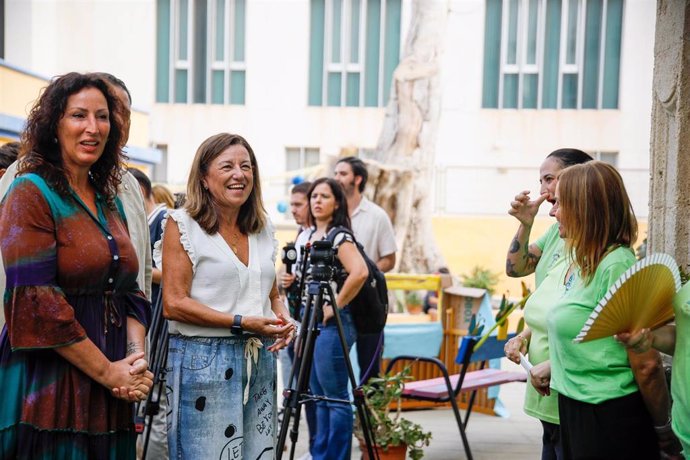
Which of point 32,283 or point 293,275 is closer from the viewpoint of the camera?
point 32,283

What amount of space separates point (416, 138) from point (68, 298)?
40.9ft

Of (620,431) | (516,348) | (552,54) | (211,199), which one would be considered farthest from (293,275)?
(552,54)

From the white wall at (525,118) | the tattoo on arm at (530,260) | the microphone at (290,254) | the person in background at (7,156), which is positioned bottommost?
the microphone at (290,254)

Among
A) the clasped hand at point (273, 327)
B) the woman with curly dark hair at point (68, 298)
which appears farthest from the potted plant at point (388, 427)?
the woman with curly dark hair at point (68, 298)

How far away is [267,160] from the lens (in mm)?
21406

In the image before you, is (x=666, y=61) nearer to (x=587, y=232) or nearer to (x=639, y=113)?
(x=587, y=232)

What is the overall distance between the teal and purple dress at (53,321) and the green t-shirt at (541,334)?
5.18ft

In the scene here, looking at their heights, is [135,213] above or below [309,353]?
above

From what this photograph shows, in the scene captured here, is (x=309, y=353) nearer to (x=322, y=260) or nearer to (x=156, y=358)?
(x=322, y=260)

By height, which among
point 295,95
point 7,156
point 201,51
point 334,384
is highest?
point 201,51

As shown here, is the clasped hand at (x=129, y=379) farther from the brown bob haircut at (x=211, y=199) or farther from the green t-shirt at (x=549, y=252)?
the green t-shirt at (x=549, y=252)

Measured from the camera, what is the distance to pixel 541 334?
3.48 metres

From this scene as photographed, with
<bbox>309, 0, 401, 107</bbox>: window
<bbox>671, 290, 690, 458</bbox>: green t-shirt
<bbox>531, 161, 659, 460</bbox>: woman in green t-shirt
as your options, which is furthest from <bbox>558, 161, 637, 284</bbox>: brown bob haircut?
<bbox>309, 0, 401, 107</bbox>: window

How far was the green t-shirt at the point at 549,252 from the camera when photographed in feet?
12.4
